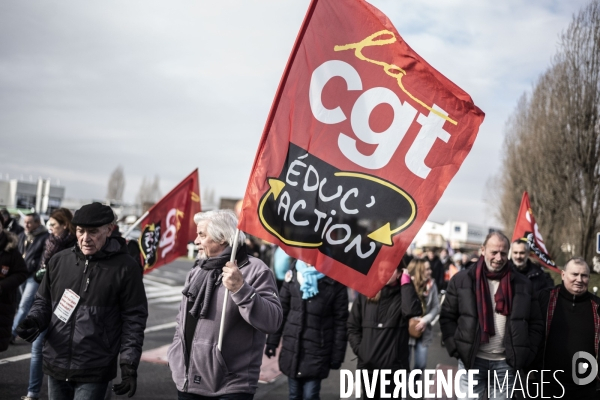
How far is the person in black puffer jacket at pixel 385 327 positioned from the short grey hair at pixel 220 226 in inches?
90.2

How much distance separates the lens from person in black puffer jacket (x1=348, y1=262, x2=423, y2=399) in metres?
5.96

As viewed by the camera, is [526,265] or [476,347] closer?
[476,347]

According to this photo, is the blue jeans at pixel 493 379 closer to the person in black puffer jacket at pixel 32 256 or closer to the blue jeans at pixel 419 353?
the blue jeans at pixel 419 353

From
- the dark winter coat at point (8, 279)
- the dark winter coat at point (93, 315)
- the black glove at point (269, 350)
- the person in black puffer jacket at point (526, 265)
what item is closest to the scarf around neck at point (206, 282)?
the dark winter coat at point (93, 315)

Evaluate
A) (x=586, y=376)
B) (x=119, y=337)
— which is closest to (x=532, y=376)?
(x=586, y=376)

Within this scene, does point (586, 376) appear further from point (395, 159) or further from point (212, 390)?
point (212, 390)

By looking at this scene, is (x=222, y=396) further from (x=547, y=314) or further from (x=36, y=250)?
(x=36, y=250)

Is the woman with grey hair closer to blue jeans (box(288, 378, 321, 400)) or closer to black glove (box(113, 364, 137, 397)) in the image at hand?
black glove (box(113, 364, 137, 397))

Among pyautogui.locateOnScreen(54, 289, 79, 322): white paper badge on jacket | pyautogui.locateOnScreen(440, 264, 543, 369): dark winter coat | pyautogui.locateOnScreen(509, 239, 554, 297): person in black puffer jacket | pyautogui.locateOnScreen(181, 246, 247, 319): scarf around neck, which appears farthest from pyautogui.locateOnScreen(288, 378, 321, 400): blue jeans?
pyautogui.locateOnScreen(509, 239, 554, 297): person in black puffer jacket

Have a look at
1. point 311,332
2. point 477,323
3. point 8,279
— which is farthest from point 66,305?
point 477,323

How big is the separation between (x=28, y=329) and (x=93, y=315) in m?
0.42

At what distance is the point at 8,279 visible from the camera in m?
6.08

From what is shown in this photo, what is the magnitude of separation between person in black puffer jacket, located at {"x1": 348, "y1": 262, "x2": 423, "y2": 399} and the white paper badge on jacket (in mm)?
2900

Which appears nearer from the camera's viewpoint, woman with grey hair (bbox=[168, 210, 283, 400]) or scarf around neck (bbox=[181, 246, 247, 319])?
woman with grey hair (bbox=[168, 210, 283, 400])
